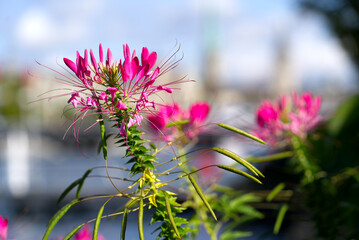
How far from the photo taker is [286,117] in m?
0.88

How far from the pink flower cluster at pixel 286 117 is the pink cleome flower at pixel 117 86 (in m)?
0.40

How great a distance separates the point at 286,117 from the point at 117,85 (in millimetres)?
487

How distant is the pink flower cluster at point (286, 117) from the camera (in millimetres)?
850

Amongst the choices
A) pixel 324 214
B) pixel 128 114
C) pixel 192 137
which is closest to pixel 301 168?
pixel 324 214

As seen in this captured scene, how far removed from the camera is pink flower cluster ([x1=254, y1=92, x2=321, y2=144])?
850 mm

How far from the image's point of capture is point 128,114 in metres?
0.49

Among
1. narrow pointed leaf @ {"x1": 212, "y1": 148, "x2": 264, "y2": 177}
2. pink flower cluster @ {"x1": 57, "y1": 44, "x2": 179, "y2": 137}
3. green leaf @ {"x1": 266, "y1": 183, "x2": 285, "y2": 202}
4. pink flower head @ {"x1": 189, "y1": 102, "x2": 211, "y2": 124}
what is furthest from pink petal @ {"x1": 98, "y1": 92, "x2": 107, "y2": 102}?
green leaf @ {"x1": 266, "y1": 183, "x2": 285, "y2": 202}

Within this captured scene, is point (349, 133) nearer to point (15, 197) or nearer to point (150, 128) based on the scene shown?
point (150, 128)

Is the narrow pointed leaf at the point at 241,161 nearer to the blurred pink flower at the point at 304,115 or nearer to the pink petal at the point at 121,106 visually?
the pink petal at the point at 121,106

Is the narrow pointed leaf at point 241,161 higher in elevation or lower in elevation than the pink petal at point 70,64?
lower

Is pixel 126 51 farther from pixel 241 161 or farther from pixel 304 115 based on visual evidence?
pixel 304 115

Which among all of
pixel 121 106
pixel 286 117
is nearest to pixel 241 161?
pixel 121 106

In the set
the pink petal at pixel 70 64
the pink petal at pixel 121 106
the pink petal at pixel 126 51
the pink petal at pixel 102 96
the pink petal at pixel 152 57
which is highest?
the pink petal at pixel 126 51

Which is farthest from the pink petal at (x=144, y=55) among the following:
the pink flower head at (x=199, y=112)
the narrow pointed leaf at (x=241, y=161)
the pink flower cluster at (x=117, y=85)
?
the pink flower head at (x=199, y=112)
